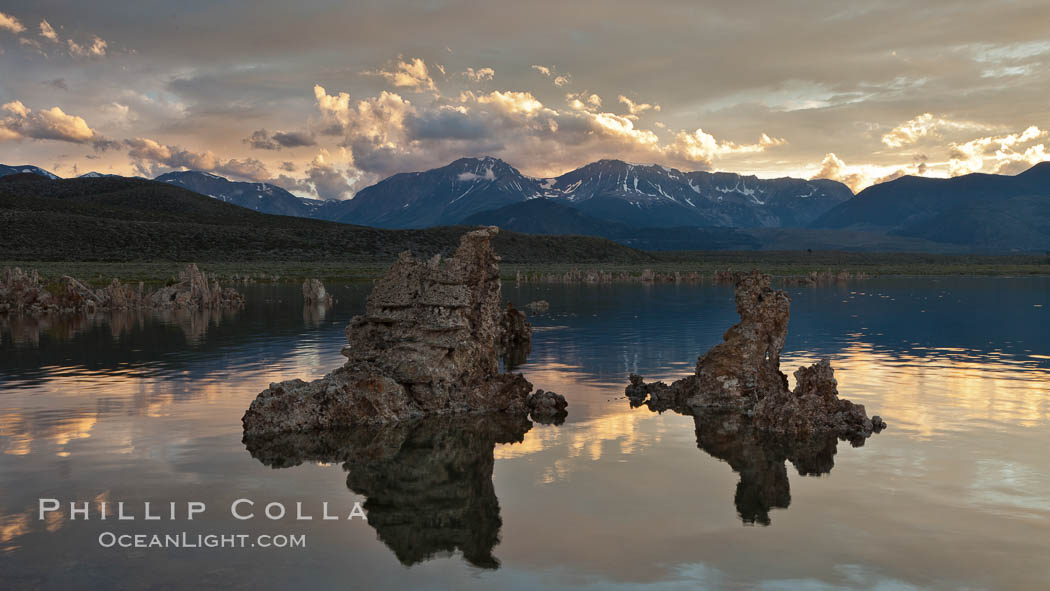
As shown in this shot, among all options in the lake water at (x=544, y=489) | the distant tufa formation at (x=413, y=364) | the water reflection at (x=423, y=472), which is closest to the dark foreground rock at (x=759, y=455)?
the lake water at (x=544, y=489)

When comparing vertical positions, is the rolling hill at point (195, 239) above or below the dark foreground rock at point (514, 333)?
above

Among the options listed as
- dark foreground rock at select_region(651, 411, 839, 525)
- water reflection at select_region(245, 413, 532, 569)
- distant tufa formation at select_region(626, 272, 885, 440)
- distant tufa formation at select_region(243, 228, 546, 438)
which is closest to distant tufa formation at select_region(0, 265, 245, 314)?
distant tufa formation at select_region(243, 228, 546, 438)

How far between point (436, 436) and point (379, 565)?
298 inches

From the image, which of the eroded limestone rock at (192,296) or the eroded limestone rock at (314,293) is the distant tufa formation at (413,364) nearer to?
the eroded limestone rock at (192,296)

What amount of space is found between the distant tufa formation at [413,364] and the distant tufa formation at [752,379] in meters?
4.51

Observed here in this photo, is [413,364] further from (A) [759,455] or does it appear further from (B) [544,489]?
(A) [759,455]

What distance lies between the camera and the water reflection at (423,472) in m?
12.0

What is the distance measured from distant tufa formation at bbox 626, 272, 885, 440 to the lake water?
130 centimetres

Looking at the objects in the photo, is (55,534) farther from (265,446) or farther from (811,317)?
(811,317)

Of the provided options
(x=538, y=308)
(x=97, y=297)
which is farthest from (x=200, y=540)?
(x=97, y=297)

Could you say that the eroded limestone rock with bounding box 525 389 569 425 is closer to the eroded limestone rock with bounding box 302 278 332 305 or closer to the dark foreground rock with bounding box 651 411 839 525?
the dark foreground rock with bounding box 651 411 839 525

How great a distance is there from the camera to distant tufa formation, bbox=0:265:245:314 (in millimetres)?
54094

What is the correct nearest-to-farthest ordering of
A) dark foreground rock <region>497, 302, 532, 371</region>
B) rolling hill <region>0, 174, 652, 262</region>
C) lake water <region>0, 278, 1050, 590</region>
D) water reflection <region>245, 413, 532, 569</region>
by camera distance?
lake water <region>0, 278, 1050, 590</region>
water reflection <region>245, 413, 532, 569</region>
dark foreground rock <region>497, 302, 532, 371</region>
rolling hill <region>0, 174, 652, 262</region>

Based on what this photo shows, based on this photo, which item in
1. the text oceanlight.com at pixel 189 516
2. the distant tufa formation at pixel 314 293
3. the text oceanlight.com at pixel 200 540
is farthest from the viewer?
the distant tufa formation at pixel 314 293
